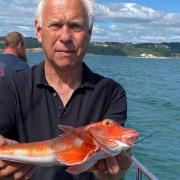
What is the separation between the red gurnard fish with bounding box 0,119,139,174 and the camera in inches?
138

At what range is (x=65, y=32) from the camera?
161 inches

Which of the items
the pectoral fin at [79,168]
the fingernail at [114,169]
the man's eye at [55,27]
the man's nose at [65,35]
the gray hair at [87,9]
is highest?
the gray hair at [87,9]

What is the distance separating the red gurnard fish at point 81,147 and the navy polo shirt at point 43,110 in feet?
1.70

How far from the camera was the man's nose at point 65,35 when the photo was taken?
13.4 ft

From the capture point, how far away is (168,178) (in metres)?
18.2

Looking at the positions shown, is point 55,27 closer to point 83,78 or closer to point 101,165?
point 83,78

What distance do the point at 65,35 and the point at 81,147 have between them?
100 centimetres

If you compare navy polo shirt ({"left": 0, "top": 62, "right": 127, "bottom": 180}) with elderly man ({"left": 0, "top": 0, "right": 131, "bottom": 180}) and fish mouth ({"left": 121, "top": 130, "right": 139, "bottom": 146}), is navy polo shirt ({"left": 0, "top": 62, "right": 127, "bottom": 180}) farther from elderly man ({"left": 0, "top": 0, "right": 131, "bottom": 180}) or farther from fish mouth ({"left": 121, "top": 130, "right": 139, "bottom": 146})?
fish mouth ({"left": 121, "top": 130, "right": 139, "bottom": 146})

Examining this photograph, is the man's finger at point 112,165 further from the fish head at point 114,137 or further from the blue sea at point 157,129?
the blue sea at point 157,129

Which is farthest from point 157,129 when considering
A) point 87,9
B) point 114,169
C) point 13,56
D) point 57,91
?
point 114,169

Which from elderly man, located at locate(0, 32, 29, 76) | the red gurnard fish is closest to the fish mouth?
the red gurnard fish

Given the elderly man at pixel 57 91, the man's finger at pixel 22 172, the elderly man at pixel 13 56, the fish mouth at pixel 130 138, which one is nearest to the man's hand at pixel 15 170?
the man's finger at pixel 22 172

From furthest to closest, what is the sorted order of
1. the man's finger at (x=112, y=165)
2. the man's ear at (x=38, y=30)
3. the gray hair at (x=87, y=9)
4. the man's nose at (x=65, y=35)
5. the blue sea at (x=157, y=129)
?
the blue sea at (x=157, y=129) → the man's ear at (x=38, y=30) → the gray hair at (x=87, y=9) → the man's nose at (x=65, y=35) → the man's finger at (x=112, y=165)

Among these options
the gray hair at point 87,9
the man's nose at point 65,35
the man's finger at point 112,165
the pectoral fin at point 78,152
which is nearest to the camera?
the pectoral fin at point 78,152
